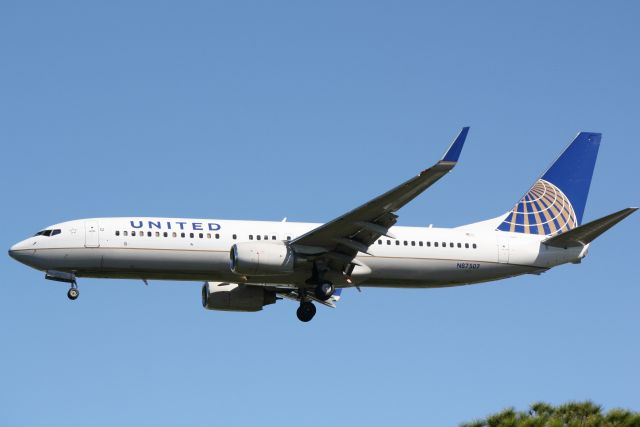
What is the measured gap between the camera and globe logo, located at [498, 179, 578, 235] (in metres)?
61.5

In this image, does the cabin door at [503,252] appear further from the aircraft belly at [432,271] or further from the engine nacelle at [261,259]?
the engine nacelle at [261,259]

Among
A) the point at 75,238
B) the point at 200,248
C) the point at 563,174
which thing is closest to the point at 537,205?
the point at 563,174

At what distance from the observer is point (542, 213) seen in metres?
62.5

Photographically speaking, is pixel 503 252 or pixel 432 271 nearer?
pixel 432 271

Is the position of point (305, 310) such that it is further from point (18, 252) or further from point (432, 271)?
point (18, 252)

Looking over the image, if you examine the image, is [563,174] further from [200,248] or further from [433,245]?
[200,248]

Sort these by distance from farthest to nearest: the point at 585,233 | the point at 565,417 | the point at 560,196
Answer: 1. the point at 560,196
2. the point at 585,233
3. the point at 565,417

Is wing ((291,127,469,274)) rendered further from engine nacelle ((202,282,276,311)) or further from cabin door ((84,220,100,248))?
cabin door ((84,220,100,248))

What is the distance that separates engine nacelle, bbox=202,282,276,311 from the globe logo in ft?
32.2

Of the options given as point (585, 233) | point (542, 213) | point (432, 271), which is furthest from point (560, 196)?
point (432, 271)

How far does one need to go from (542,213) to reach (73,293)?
19.4 meters

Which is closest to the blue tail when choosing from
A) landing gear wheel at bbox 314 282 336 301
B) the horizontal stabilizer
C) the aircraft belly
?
the horizontal stabilizer

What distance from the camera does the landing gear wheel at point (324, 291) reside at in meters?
57.0

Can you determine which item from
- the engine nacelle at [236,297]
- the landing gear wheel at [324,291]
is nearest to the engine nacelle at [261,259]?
the landing gear wheel at [324,291]
